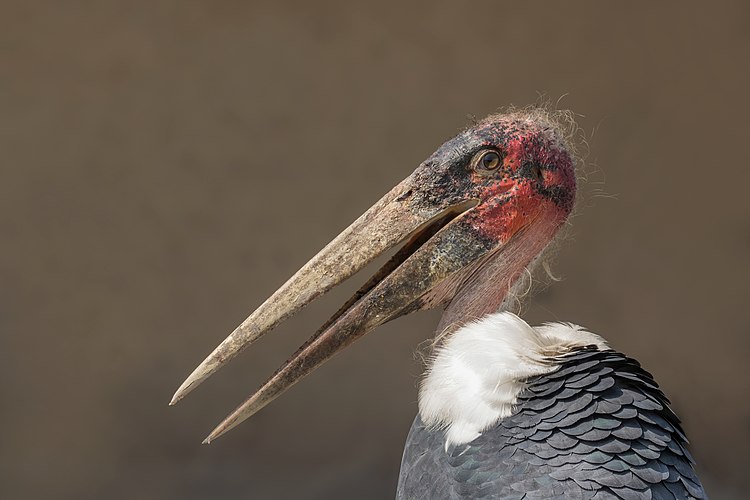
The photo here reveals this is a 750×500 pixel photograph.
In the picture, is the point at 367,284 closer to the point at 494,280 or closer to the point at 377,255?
the point at 377,255

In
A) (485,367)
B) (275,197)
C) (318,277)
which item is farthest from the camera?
(275,197)

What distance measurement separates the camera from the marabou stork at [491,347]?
178 cm

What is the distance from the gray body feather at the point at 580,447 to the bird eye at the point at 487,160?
442 mm

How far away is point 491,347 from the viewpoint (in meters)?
1.97

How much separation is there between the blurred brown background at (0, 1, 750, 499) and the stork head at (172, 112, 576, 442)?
1.86 metres

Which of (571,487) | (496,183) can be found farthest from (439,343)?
(571,487)

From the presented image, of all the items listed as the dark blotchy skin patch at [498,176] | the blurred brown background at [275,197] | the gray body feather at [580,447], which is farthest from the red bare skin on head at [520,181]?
the blurred brown background at [275,197]

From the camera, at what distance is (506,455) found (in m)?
1.81

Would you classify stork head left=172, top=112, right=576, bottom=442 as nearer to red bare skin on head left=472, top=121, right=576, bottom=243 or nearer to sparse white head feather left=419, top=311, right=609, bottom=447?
red bare skin on head left=472, top=121, right=576, bottom=243

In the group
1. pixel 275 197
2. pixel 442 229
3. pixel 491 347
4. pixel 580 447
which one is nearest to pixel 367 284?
pixel 442 229

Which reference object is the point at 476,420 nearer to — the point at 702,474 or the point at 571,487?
the point at 571,487

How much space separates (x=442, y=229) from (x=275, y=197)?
79.8 inches

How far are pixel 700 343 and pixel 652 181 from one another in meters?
0.71

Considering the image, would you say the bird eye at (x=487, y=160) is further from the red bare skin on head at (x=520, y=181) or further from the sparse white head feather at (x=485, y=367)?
the sparse white head feather at (x=485, y=367)
